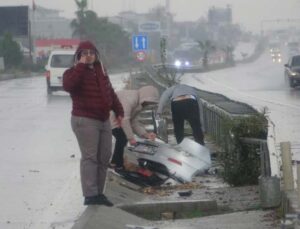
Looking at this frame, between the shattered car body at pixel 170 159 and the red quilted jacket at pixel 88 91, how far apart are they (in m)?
2.61

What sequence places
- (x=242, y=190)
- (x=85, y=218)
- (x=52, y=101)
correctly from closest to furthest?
(x=85, y=218) → (x=242, y=190) → (x=52, y=101)

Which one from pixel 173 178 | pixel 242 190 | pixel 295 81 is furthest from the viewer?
pixel 295 81

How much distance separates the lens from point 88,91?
1042 centimetres

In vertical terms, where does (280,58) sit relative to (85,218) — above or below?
below

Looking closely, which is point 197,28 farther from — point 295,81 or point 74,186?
point 74,186

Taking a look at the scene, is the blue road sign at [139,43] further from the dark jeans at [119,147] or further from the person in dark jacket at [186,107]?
the dark jeans at [119,147]

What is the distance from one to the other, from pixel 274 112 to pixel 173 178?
15750 mm

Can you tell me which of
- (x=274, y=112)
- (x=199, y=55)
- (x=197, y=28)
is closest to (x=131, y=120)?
(x=274, y=112)

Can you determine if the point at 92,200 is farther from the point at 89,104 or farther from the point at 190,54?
the point at 190,54

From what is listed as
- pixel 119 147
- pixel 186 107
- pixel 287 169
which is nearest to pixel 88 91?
pixel 287 169

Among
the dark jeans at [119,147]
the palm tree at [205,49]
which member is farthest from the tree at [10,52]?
the dark jeans at [119,147]

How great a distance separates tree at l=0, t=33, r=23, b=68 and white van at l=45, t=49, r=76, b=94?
37.5m

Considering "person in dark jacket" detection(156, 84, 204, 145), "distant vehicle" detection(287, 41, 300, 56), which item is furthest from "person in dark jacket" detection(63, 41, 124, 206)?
"distant vehicle" detection(287, 41, 300, 56)

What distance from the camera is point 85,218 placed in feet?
32.4
